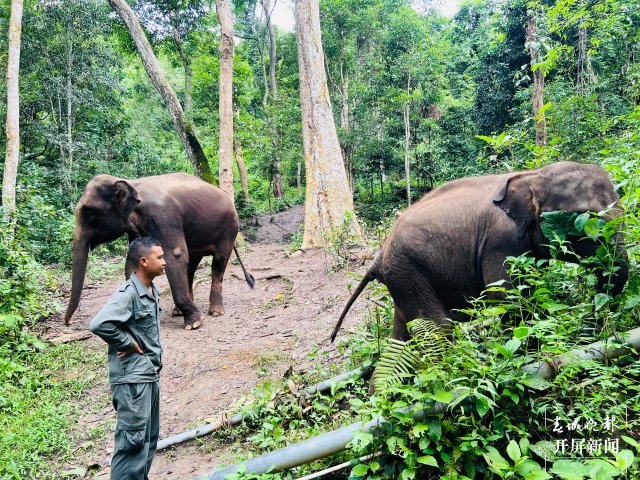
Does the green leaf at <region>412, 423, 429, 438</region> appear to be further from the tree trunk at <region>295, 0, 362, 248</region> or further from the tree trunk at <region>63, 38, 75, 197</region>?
the tree trunk at <region>63, 38, 75, 197</region>

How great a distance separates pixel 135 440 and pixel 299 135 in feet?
67.7

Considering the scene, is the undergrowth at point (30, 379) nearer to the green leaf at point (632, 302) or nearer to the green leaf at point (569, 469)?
the green leaf at point (569, 469)

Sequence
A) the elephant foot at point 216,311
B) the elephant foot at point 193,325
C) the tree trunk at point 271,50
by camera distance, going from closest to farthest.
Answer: the elephant foot at point 193,325 → the elephant foot at point 216,311 → the tree trunk at point 271,50

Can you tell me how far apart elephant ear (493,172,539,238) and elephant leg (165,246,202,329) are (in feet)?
15.9

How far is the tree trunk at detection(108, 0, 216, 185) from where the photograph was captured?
41.5 ft

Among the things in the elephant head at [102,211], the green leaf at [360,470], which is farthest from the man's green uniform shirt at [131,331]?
the elephant head at [102,211]

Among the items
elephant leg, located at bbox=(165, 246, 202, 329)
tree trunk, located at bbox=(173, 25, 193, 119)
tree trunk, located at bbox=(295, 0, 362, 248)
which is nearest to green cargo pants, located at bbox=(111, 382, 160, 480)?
elephant leg, located at bbox=(165, 246, 202, 329)

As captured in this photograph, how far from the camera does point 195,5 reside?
21000 mm

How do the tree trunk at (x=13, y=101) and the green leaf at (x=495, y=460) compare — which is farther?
the tree trunk at (x=13, y=101)

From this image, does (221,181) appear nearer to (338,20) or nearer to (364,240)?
(364,240)

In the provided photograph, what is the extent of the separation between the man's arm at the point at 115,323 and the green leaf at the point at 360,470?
1648 millimetres

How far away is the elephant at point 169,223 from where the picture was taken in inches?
254

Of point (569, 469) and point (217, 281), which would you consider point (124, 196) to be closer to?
point (217, 281)

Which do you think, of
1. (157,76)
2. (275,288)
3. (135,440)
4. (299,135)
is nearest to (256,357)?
(135,440)
